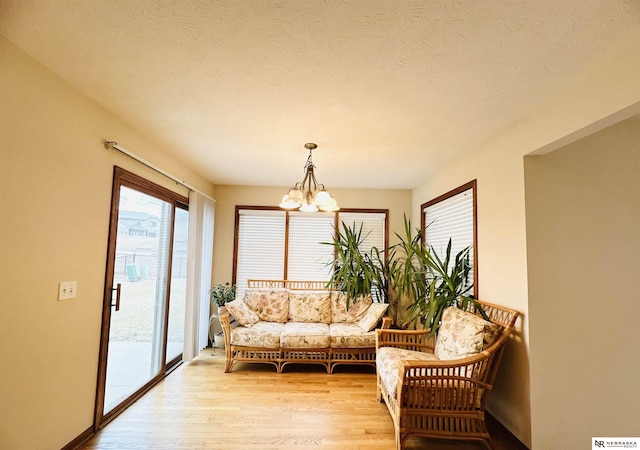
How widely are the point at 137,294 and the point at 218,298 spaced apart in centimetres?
137

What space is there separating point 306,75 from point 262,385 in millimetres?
3021

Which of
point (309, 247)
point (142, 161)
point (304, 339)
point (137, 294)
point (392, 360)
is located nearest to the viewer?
point (392, 360)

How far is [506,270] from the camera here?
2.46m

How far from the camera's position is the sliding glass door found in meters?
2.49

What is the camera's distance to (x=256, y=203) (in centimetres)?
487

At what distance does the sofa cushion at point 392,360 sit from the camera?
233 centimetres

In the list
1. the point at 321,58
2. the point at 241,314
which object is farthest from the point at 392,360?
the point at 321,58

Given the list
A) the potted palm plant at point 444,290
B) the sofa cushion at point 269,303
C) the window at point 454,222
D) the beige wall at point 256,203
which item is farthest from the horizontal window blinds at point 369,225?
the potted palm plant at point 444,290

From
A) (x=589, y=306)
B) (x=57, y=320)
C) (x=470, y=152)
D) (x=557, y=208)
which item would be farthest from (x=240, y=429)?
(x=470, y=152)

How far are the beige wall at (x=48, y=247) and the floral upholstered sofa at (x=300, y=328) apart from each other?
1618 millimetres

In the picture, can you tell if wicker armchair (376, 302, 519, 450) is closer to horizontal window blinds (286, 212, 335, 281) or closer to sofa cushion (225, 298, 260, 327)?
sofa cushion (225, 298, 260, 327)

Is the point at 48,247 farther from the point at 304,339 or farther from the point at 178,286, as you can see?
the point at 304,339

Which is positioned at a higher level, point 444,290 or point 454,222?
point 454,222

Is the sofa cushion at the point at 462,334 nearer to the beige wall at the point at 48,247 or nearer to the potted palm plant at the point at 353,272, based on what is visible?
the potted palm plant at the point at 353,272
